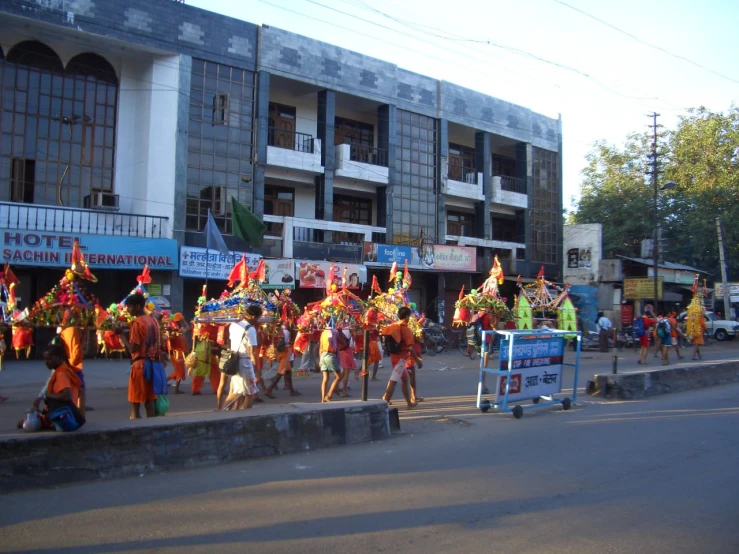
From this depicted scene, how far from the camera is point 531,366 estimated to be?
10.9 metres

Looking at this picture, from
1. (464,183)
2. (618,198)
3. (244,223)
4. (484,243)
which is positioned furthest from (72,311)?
(618,198)

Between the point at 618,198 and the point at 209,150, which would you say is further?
the point at 618,198

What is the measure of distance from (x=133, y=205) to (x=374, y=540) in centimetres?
1934

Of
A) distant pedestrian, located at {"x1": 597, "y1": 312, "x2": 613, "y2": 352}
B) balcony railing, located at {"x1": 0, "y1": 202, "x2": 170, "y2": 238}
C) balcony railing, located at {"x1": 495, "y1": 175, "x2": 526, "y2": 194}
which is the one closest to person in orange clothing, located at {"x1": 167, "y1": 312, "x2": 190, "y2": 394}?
balcony railing, located at {"x1": 0, "y1": 202, "x2": 170, "y2": 238}

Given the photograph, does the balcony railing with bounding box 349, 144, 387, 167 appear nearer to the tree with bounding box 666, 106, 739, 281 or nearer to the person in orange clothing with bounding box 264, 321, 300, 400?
the person in orange clothing with bounding box 264, 321, 300, 400

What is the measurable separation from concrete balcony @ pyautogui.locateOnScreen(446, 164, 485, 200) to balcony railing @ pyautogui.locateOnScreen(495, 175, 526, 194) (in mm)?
2321

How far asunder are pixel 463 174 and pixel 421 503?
28.3 metres

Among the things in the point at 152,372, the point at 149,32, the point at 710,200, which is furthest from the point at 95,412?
the point at 710,200

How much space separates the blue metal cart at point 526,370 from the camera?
1041cm

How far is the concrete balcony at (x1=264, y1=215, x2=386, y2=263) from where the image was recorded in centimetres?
2436

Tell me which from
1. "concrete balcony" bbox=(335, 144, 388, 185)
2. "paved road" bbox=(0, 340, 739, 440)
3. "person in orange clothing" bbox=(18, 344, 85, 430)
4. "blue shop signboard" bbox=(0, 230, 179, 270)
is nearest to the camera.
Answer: "person in orange clothing" bbox=(18, 344, 85, 430)

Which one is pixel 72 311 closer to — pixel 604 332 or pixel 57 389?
pixel 57 389

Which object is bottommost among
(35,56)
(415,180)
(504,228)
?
(504,228)

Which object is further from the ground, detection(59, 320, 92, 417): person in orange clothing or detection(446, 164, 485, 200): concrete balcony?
detection(446, 164, 485, 200): concrete balcony
